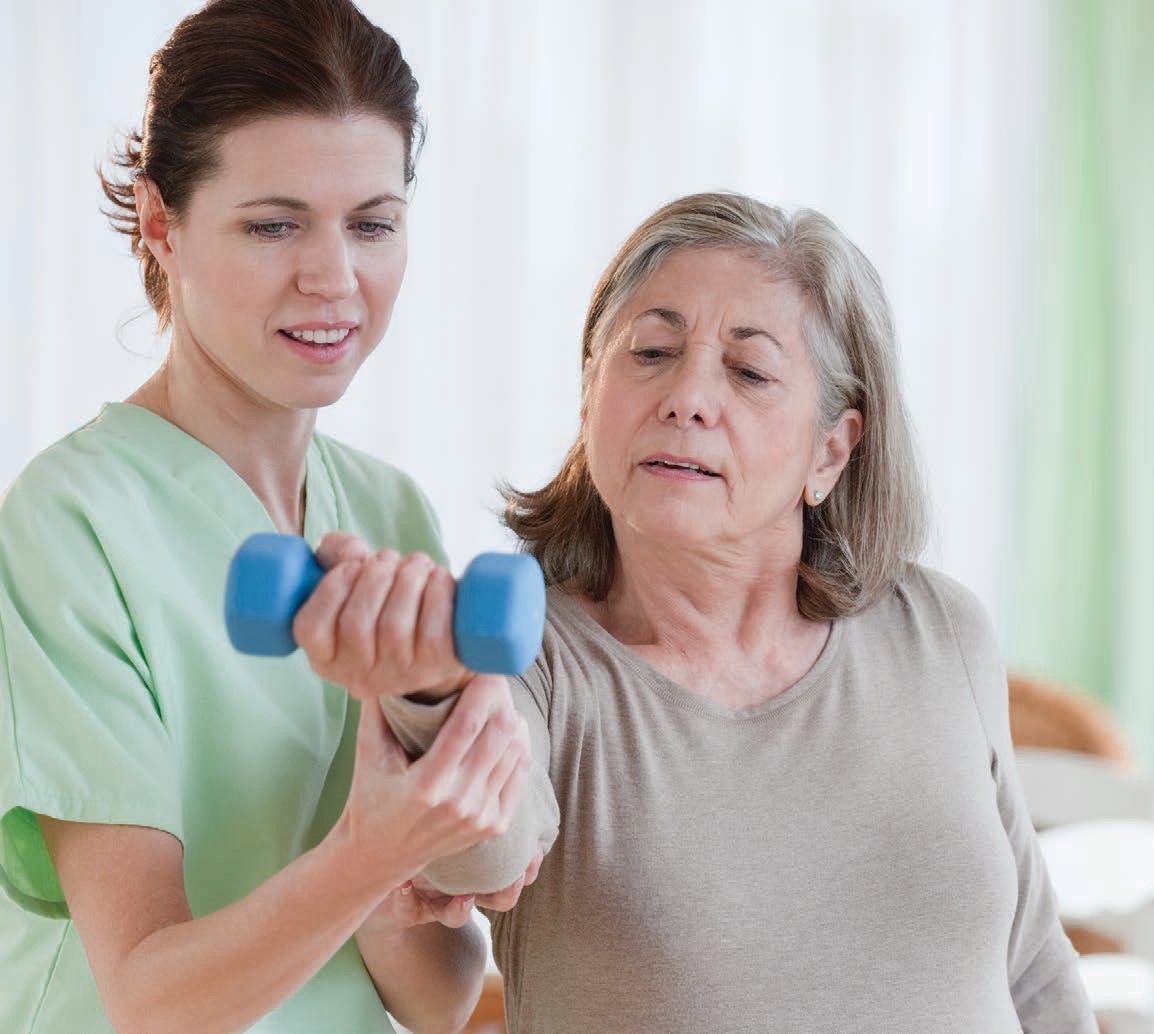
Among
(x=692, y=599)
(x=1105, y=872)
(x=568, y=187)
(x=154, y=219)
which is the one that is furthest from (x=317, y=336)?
(x=568, y=187)

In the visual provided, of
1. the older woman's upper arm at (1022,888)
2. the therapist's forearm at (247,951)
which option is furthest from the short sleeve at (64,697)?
the older woman's upper arm at (1022,888)

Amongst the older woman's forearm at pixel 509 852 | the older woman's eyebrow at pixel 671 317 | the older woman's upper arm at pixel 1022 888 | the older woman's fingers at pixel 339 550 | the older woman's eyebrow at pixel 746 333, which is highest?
the older woman's eyebrow at pixel 671 317

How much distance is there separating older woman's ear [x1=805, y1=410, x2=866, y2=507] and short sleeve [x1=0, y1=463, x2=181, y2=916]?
2.22ft

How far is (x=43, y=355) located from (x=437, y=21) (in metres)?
1.14

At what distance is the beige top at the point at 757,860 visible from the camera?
1.27m

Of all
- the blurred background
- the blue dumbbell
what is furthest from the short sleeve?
the blurred background

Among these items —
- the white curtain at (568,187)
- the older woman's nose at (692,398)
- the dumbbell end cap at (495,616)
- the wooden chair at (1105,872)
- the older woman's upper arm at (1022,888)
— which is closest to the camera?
the dumbbell end cap at (495,616)

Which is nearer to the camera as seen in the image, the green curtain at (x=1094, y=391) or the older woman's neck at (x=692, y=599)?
the older woman's neck at (x=692, y=599)

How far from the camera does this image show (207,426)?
142 centimetres

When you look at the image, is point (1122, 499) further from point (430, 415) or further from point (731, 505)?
point (731, 505)

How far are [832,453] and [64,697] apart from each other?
0.78 metres

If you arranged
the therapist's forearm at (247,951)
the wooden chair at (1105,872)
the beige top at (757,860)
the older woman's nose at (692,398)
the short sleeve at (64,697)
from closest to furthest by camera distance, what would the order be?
1. the therapist's forearm at (247,951)
2. the short sleeve at (64,697)
3. the beige top at (757,860)
4. the older woman's nose at (692,398)
5. the wooden chair at (1105,872)

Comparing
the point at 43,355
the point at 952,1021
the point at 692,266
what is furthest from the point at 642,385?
the point at 43,355

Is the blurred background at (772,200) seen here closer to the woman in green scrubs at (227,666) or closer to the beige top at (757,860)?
the woman in green scrubs at (227,666)
